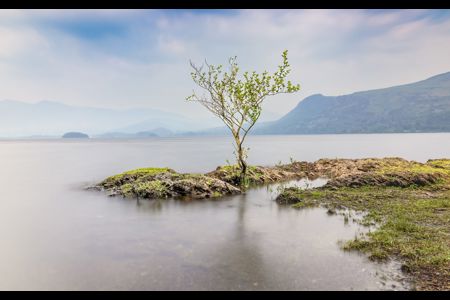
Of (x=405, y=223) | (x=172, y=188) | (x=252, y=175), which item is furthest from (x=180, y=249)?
(x=252, y=175)

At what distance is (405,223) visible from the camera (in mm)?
17672

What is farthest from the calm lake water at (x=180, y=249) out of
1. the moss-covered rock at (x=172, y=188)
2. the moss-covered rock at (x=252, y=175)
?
the moss-covered rock at (x=252, y=175)

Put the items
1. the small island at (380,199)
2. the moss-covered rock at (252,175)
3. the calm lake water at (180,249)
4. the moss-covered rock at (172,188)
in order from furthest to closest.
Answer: the moss-covered rock at (252,175), the moss-covered rock at (172,188), the small island at (380,199), the calm lake water at (180,249)

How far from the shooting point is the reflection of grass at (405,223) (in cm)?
1224

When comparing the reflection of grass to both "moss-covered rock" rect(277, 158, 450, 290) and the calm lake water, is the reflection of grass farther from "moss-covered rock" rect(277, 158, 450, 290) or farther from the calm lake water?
the calm lake water

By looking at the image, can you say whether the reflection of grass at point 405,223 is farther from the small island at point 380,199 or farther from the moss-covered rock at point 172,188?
the moss-covered rock at point 172,188

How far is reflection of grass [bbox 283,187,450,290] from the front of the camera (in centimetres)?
1224

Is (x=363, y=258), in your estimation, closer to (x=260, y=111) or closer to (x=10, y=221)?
(x=260, y=111)

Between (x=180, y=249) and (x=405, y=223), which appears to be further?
(x=405, y=223)

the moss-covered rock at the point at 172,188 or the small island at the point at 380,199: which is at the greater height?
the moss-covered rock at the point at 172,188

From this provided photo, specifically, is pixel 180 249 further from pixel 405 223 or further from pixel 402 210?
pixel 402 210

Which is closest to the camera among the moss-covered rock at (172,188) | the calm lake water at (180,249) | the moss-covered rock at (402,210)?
the calm lake water at (180,249)
